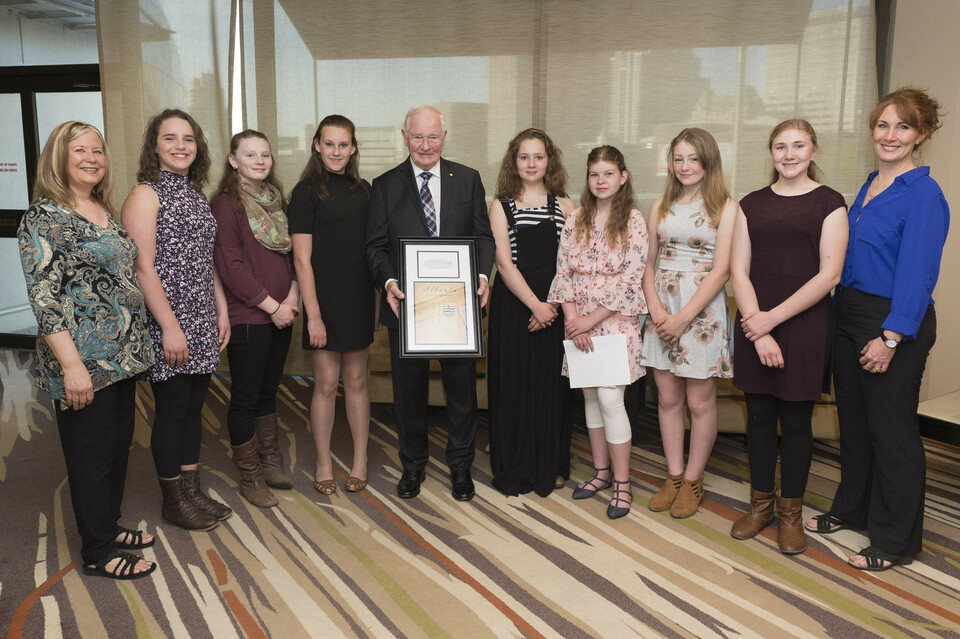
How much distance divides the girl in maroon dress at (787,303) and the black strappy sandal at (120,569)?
7.13 ft

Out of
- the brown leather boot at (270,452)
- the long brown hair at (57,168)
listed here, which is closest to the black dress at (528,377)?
the brown leather boot at (270,452)

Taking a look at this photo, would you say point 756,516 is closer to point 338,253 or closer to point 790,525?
point 790,525

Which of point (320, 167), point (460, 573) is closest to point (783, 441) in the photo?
point (460, 573)

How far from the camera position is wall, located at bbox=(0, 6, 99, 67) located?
5.83m

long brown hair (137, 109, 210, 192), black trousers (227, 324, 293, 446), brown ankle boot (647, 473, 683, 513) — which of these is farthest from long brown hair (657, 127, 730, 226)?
long brown hair (137, 109, 210, 192)

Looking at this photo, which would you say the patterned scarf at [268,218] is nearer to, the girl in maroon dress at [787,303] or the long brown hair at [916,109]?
the girl in maroon dress at [787,303]

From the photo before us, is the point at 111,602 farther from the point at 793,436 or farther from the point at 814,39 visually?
the point at 814,39

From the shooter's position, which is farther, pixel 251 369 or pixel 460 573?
pixel 251 369

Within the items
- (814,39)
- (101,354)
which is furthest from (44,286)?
(814,39)

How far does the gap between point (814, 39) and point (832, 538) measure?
10.5ft

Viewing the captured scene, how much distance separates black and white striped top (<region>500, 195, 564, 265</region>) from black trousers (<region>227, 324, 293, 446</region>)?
3.27ft

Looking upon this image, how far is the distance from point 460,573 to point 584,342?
39.5 inches

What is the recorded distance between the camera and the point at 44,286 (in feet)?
6.75

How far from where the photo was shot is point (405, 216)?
2.90 meters
